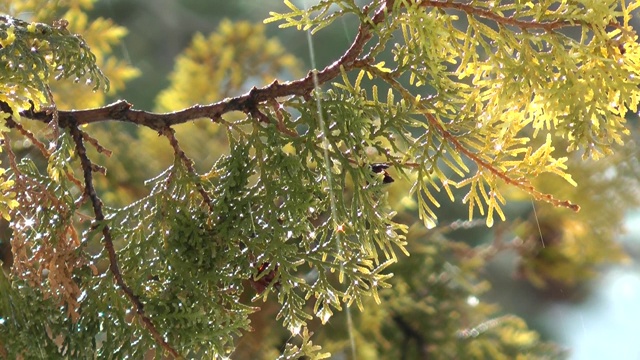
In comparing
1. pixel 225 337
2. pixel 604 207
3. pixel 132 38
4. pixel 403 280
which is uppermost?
pixel 132 38

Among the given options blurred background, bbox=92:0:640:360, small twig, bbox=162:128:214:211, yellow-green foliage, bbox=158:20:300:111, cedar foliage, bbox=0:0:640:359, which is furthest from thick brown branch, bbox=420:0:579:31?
blurred background, bbox=92:0:640:360

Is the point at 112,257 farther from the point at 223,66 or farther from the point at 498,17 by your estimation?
the point at 223,66

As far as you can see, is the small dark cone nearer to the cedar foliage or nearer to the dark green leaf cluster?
the cedar foliage

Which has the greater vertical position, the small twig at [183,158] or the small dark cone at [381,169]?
the small twig at [183,158]

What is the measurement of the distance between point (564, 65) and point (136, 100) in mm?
1593

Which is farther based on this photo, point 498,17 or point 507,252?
point 507,252

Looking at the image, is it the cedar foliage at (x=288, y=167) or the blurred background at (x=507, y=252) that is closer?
the cedar foliage at (x=288, y=167)

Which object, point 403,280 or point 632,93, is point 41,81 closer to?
point 632,93

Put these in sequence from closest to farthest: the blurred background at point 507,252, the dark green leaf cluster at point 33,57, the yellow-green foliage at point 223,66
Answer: the dark green leaf cluster at point 33,57
the yellow-green foliage at point 223,66
the blurred background at point 507,252

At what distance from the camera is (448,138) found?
339 millimetres

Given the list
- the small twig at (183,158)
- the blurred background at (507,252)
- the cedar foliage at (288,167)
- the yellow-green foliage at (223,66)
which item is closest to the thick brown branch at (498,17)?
the cedar foliage at (288,167)

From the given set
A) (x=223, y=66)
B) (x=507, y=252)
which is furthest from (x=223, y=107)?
(x=507, y=252)

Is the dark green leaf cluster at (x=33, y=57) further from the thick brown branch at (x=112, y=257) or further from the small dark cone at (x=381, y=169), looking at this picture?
the small dark cone at (x=381, y=169)

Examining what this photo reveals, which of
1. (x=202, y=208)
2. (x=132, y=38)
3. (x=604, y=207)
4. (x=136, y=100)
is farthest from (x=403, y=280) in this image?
(x=132, y=38)
